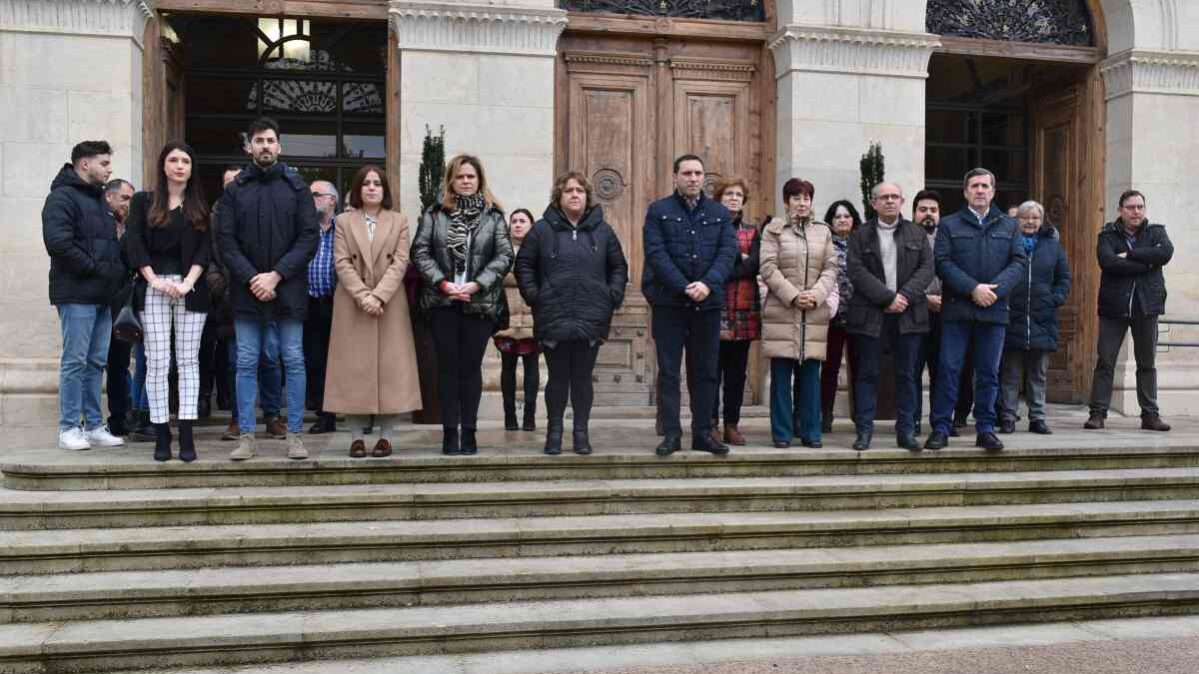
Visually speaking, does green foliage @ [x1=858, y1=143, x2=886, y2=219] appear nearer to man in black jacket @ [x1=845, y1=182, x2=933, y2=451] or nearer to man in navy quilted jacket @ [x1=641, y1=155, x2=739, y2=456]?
man in black jacket @ [x1=845, y1=182, x2=933, y2=451]

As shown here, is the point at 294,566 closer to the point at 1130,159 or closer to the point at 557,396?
the point at 557,396

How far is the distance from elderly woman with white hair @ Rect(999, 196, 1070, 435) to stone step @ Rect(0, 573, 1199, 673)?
2.78 meters

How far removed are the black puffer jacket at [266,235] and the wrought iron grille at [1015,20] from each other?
301 inches

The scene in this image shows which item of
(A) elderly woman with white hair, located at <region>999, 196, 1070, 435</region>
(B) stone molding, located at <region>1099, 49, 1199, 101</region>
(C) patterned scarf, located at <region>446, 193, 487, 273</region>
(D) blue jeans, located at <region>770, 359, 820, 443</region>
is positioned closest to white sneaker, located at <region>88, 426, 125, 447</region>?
(C) patterned scarf, located at <region>446, 193, 487, 273</region>

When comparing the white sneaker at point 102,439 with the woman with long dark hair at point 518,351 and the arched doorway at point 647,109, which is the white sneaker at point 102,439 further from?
the arched doorway at point 647,109

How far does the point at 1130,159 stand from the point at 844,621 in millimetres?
8206

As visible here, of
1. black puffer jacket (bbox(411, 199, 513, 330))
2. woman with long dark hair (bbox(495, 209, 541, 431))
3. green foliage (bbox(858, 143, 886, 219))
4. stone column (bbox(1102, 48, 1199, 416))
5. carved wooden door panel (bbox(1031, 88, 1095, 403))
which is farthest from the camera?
carved wooden door panel (bbox(1031, 88, 1095, 403))

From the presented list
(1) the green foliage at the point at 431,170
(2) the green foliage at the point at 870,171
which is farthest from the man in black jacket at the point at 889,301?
(1) the green foliage at the point at 431,170

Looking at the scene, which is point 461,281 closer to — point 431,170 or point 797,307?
point 797,307

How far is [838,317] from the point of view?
339 inches

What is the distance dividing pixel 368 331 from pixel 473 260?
0.82 metres

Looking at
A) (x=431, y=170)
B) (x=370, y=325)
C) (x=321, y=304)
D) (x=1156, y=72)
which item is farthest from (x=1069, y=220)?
(x=370, y=325)

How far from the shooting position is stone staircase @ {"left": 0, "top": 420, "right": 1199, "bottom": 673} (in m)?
5.38

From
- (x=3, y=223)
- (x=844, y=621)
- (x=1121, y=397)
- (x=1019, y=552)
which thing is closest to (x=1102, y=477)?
(x=1019, y=552)
